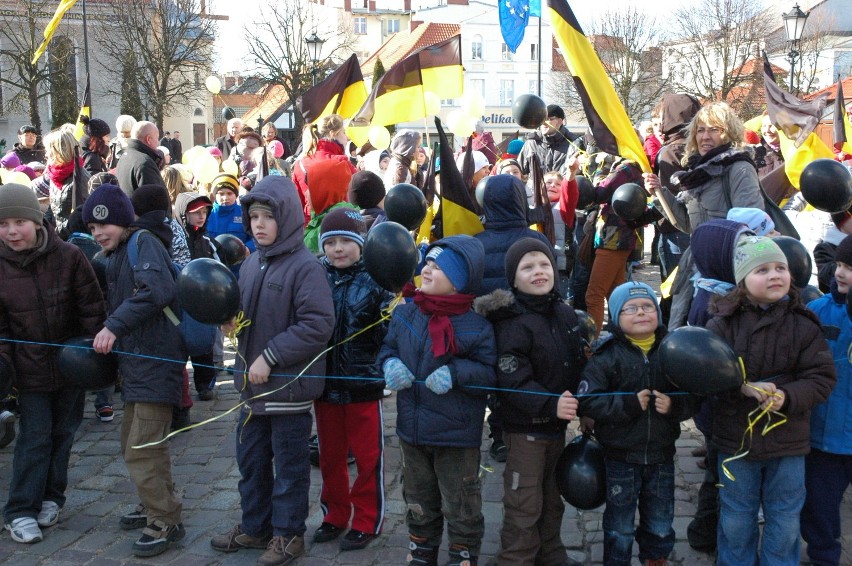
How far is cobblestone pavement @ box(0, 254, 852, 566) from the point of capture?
14.3ft

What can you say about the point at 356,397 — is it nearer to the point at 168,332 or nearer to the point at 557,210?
the point at 168,332

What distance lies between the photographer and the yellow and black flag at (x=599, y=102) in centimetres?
520

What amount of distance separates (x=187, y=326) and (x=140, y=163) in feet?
9.60

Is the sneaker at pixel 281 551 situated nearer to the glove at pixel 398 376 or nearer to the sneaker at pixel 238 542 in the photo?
the sneaker at pixel 238 542

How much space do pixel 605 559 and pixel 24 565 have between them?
9.66 feet

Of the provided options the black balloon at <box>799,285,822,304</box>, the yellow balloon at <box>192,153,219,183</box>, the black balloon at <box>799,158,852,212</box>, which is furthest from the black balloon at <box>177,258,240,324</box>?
the yellow balloon at <box>192,153,219,183</box>

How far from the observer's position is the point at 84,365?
4.41 m

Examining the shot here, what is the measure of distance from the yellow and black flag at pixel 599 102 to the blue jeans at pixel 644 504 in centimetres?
220

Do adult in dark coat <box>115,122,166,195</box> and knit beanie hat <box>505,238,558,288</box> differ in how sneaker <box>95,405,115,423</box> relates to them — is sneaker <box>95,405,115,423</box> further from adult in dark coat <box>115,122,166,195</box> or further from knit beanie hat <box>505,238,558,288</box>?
knit beanie hat <box>505,238,558,288</box>

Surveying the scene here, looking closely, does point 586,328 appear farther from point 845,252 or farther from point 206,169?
point 206,169

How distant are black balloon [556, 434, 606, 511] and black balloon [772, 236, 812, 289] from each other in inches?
49.7

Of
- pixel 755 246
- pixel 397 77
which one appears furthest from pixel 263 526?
pixel 397 77

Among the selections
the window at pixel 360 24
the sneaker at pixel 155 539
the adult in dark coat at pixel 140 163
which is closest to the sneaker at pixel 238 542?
the sneaker at pixel 155 539

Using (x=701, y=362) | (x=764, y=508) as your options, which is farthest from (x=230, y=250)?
(x=764, y=508)
